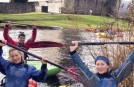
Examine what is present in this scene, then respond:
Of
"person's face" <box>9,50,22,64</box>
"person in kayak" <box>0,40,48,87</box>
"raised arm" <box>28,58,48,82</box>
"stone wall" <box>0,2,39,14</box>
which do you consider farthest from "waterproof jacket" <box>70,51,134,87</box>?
"stone wall" <box>0,2,39,14</box>

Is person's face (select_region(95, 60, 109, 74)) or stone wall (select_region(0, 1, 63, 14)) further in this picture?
stone wall (select_region(0, 1, 63, 14))

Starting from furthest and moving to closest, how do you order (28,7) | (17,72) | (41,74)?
(28,7) → (17,72) → (41,74)

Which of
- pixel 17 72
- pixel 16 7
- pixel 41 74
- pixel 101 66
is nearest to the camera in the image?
pixel 101 66

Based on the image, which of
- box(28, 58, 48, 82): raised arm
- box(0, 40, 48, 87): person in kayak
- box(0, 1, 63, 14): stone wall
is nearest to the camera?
box(28, 58, 48, 82): raised arm

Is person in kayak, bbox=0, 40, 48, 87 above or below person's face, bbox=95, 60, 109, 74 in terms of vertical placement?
below

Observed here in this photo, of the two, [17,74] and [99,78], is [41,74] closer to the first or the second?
[17,74]

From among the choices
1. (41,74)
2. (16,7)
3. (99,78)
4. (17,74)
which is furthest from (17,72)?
(16,7)

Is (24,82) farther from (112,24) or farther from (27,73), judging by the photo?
(112,24)

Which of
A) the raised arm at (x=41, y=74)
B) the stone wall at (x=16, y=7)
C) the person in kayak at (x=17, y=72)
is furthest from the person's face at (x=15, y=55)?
the stone wall at (x=16, y=7)

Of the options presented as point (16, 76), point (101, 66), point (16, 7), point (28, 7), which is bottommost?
point (28, 7)

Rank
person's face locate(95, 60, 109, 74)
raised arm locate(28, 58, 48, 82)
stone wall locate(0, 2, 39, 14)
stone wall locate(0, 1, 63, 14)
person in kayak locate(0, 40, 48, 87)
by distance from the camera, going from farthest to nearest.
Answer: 1. stone wall locate(0, 1, 63, 14)
2. stone wall locate(0, 2, 39, 14)
3. person in kayak locate(0, 40, 48, 87)
4. raised arm locate(28, 58, 48, 82)
5. person's face locate(95, 60, 109, 74)

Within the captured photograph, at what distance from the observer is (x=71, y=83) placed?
11.1 metres

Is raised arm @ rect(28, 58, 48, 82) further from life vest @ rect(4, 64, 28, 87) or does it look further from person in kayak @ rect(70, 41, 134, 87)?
person in kayak @ rect(70, 41, 134, 87)

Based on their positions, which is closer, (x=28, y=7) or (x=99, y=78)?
(x=99, y=78)
